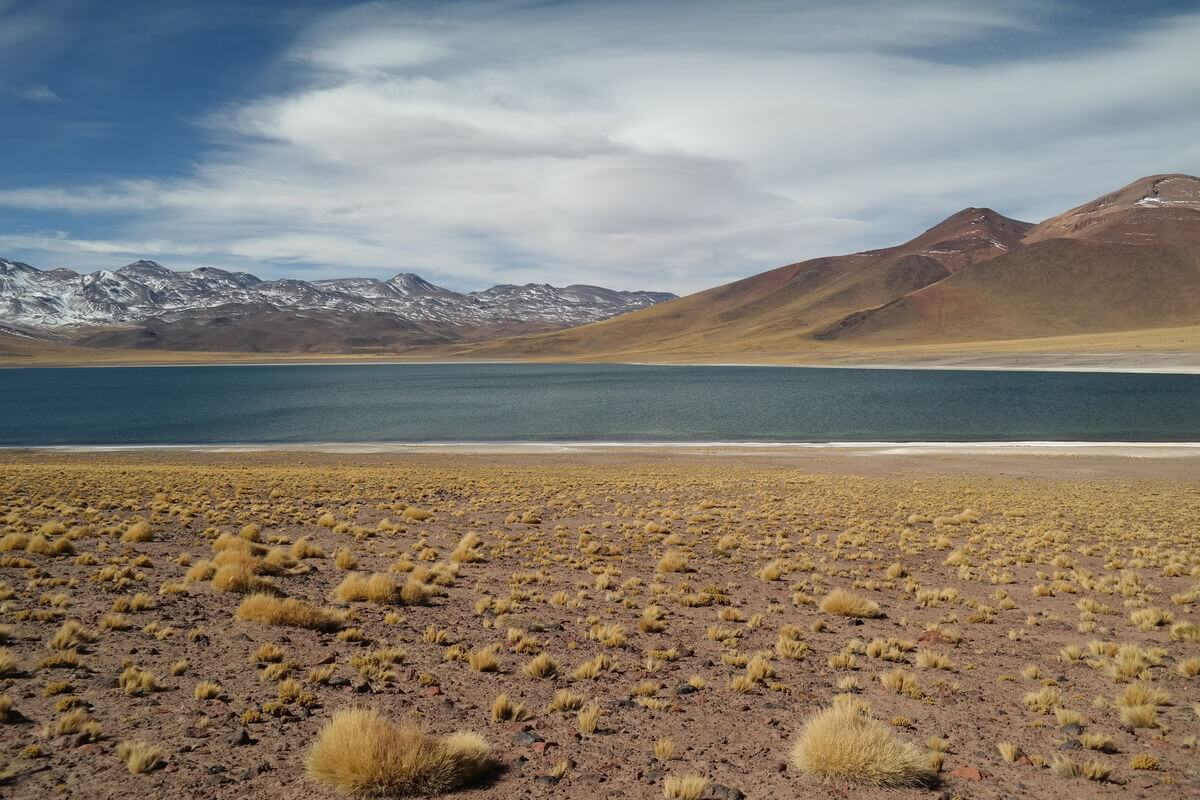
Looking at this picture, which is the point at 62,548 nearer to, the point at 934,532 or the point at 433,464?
the point at 934,532

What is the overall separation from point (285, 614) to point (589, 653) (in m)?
4.29

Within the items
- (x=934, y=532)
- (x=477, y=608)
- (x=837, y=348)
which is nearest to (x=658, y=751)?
(x=477, y=608)

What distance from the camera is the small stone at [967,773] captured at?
6.53 metres

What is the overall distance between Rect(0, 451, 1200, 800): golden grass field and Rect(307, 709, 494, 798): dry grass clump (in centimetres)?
2

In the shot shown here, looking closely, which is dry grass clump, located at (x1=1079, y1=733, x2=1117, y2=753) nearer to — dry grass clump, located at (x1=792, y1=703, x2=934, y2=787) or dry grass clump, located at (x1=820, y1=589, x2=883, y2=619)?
dry grass clump, located at (x1=792, y1=703, x2=934, y2=787)

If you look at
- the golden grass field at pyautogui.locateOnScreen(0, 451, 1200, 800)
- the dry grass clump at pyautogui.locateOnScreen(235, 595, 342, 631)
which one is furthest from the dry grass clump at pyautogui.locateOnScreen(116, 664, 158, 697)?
the dry grass clump at pyautogui.locateOnScreen(235, 595, 342, 631)

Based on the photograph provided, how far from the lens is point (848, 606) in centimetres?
1171

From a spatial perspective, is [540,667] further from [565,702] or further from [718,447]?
[718,447]

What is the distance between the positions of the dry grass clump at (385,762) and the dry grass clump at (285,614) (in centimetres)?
399

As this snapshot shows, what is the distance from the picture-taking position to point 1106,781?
21.4 feet

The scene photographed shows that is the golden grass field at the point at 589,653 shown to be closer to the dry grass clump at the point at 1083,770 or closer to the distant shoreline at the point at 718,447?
the dry grass clump at the point at 1083,770

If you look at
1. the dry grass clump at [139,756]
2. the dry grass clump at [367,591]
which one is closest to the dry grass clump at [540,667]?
the dry grass clump at [367,591]

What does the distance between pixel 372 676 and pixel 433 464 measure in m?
29.5

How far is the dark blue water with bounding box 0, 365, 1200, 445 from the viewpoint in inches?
2092
